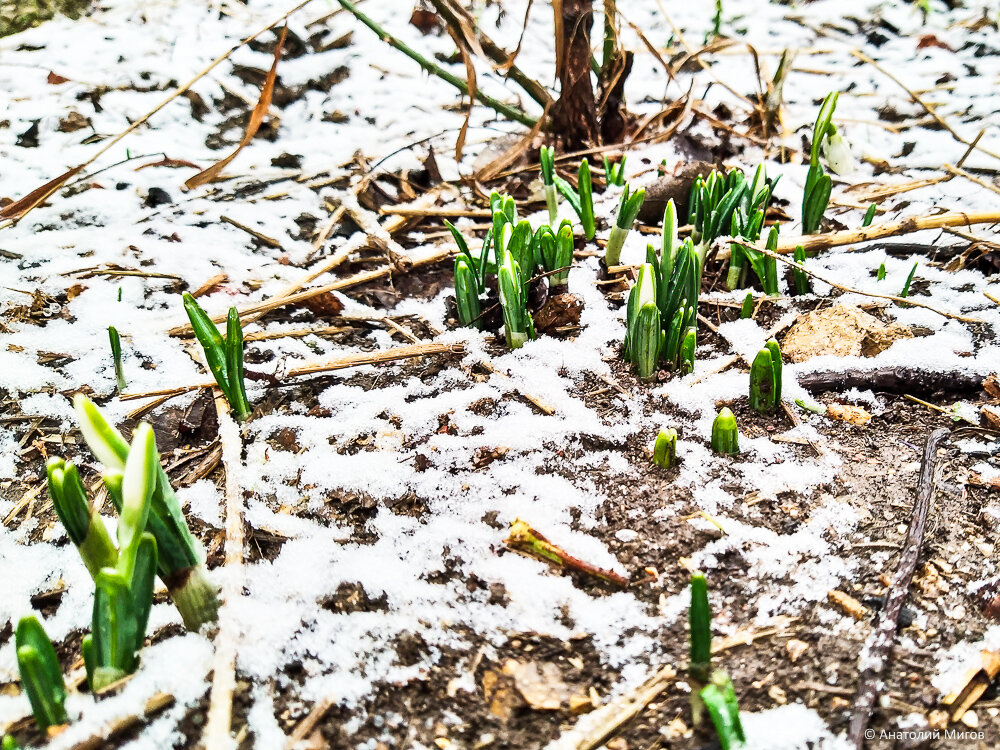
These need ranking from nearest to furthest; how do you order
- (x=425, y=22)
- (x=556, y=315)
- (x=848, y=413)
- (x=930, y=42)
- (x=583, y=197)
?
(x=848, y=413) → (x=556, y=315) → (x=583, y=197) → (x=930, y=42) → (x=425, y=22)

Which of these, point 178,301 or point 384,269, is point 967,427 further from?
point 178,301

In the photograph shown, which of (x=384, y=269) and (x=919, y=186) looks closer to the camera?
(x=384, y=269)

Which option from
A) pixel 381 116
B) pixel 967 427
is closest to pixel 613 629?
pixel 967 427

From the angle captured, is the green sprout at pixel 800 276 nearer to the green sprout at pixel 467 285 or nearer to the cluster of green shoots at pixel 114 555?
the green sprout at pixel 467 285

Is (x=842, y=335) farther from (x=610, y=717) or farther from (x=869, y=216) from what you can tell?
(x=610, y=717)

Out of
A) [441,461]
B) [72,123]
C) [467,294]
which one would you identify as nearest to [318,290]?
[467,294]
